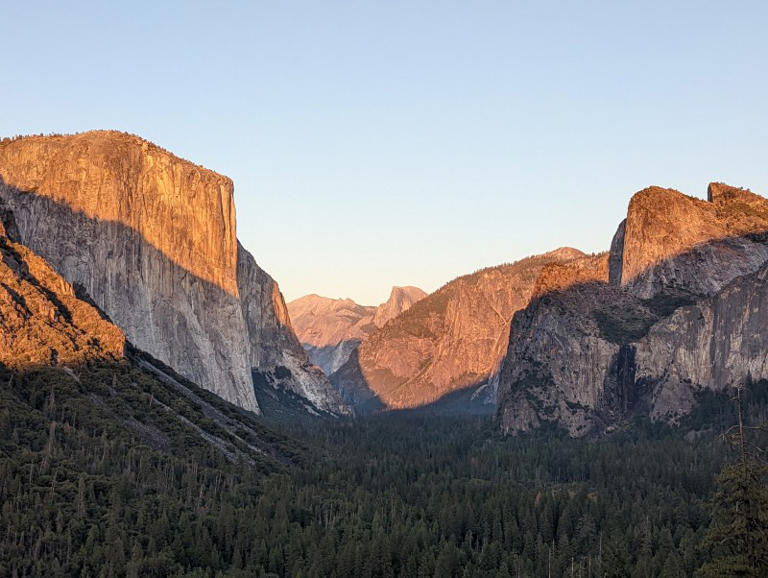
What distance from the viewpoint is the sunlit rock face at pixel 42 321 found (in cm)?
14712

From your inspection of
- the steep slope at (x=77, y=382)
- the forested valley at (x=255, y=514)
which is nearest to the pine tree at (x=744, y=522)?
the forested valley at (x=255, y=514)

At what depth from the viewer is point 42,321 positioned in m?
156

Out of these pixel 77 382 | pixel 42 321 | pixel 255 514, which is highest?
pixel 42 321

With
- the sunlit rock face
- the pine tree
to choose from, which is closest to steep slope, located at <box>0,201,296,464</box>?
the sunlit rock face

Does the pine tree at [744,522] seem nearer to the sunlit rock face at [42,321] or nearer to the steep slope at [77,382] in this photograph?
the steep slope at [77,382]

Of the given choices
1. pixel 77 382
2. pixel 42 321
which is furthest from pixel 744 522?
pixel 42 321

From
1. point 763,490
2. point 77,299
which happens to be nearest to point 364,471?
point 77,299

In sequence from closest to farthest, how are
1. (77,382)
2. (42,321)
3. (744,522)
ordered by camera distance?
(744,522)
(77,382)
(42,321)

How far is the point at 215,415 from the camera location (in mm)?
190500

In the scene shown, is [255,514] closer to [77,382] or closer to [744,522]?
[77,382]

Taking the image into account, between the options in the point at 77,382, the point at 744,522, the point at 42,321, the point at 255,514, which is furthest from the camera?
the point at 42,321

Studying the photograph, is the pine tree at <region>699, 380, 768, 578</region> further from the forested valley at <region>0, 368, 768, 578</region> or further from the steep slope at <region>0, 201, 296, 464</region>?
the steep slope at <region>0, 201, 296, 464</region>

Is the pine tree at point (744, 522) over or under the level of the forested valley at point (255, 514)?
over

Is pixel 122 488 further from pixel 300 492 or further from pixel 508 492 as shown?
pixel 508 492
